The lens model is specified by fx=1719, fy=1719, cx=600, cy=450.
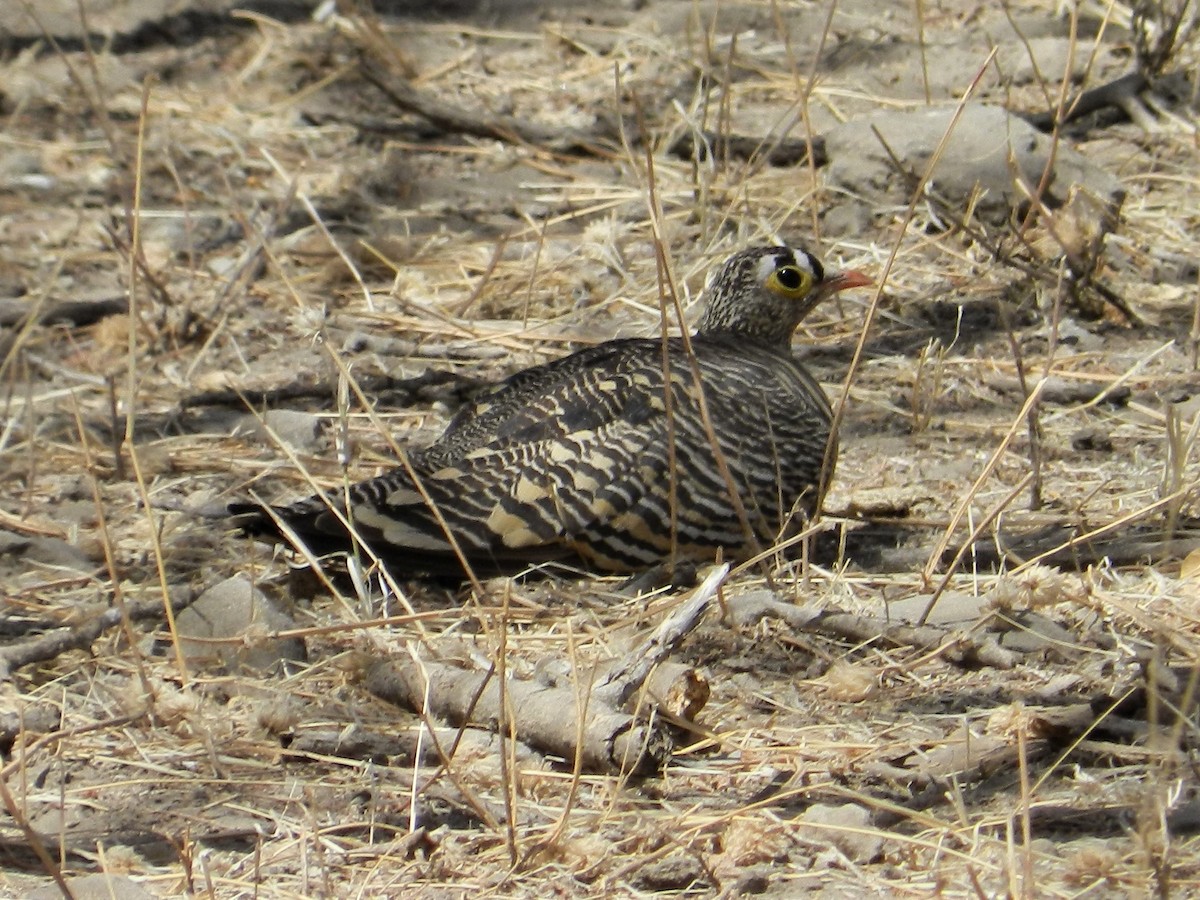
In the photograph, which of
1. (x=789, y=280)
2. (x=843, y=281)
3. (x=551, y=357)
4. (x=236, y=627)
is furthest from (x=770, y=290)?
(x=236, y=627)

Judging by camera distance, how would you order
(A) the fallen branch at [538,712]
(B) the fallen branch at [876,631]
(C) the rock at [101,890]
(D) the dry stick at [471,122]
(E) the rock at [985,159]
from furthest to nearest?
(D) the dry stick at [471,122] → (E) the rock at [985,159] → (B) the fallen branch at [876,631] → (A) the fallen branch at [538,712] → (C) the rock at [101,890]

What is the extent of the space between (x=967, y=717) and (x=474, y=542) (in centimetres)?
128

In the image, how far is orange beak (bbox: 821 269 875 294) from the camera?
15.5 ft

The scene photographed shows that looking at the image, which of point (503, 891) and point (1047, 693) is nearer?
point (503, 891)

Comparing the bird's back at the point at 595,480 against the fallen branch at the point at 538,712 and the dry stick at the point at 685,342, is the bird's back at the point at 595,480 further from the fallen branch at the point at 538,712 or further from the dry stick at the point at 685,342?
the fallen branch at the point at 538,712

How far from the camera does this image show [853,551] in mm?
4145

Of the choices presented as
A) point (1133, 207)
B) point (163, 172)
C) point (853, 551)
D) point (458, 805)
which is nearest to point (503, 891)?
point (458, 805)

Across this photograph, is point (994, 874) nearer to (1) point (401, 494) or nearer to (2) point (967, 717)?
(2) point (967, 717)

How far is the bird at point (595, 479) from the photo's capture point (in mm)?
3938

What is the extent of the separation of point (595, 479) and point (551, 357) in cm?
131

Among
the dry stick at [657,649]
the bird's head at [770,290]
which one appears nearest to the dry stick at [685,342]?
the dry stick at [657,649]

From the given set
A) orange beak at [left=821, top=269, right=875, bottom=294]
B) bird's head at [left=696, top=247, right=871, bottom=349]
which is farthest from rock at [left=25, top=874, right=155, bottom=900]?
orange beak at [left=821, top=269, right=875, bottom=294]

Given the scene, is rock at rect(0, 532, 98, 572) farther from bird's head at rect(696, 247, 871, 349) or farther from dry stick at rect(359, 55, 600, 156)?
dry stick at rect(359, 55, 600, 156)

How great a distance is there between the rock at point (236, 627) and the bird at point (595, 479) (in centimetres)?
18
